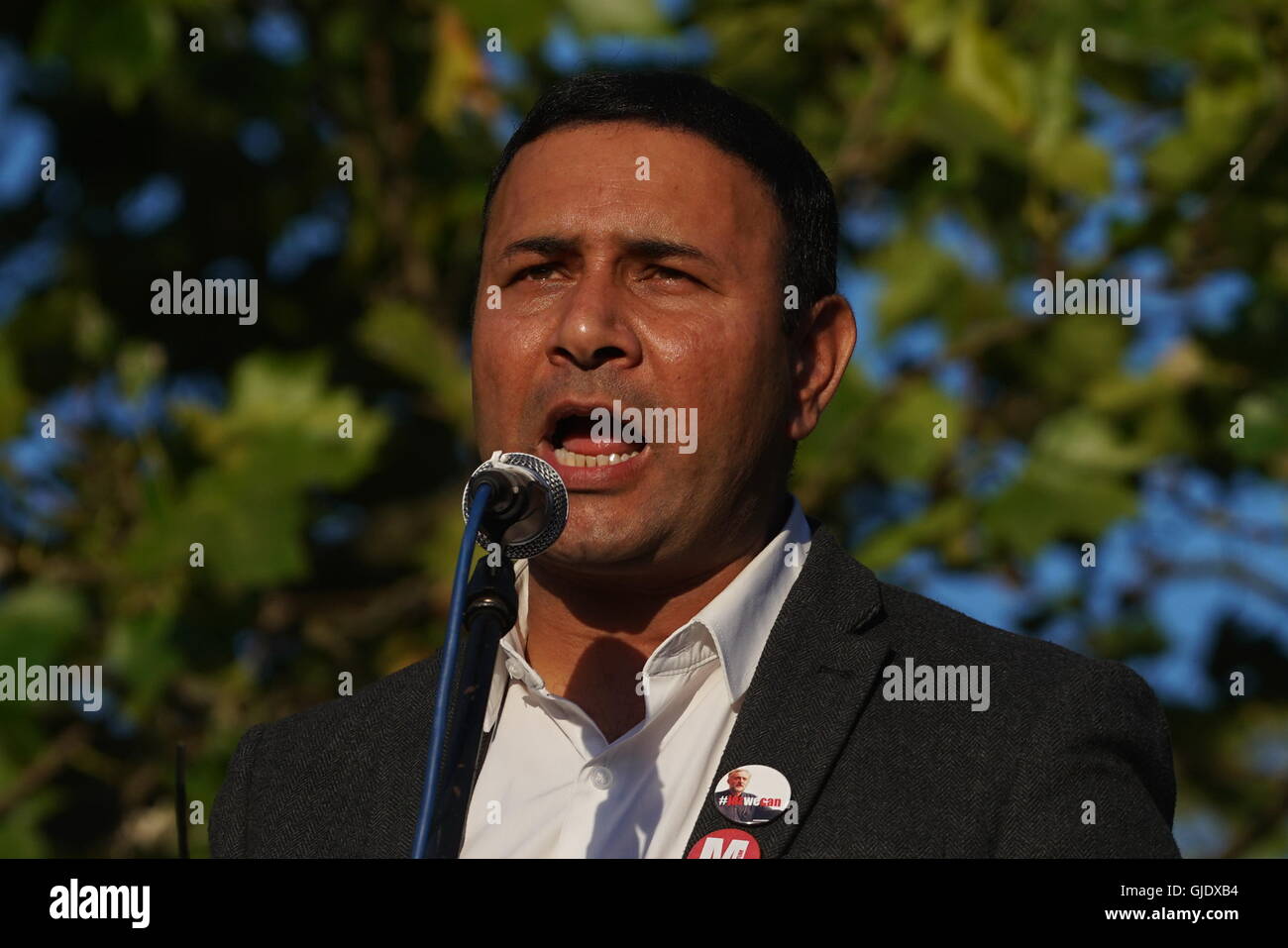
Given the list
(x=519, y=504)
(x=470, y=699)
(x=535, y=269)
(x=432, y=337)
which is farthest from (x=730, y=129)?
(x=432, y=337)

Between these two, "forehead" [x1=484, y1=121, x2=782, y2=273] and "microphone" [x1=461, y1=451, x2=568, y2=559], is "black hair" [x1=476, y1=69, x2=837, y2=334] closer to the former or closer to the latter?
"forehead" [x1=484, y1=121, x2=782, y2=273]

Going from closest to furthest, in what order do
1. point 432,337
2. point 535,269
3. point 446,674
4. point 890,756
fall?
point 446,674, point 890,756, point 535,269, point 432,337

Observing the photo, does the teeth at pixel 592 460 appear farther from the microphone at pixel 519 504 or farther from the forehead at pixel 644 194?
the microphone at pixel 519 504

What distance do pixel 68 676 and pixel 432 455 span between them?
1374 mm

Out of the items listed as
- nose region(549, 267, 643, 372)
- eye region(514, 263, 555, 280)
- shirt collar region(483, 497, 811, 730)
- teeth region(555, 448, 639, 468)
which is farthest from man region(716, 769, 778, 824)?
eye region(514, 263, 555, 280)

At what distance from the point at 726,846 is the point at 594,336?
0.85 m

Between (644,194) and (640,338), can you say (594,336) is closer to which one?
(640,338)

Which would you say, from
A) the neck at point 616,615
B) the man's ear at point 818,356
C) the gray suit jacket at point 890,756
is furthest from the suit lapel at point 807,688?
the man's ear at point 818,356

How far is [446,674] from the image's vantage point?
2.40 metres

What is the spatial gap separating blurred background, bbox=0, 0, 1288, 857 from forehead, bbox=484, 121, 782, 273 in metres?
1.99

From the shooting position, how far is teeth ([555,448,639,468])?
10.4 ft

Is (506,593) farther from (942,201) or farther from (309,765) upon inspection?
(942,201)

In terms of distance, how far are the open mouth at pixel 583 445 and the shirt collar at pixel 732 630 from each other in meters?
0.23

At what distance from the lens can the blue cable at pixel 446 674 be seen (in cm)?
231
